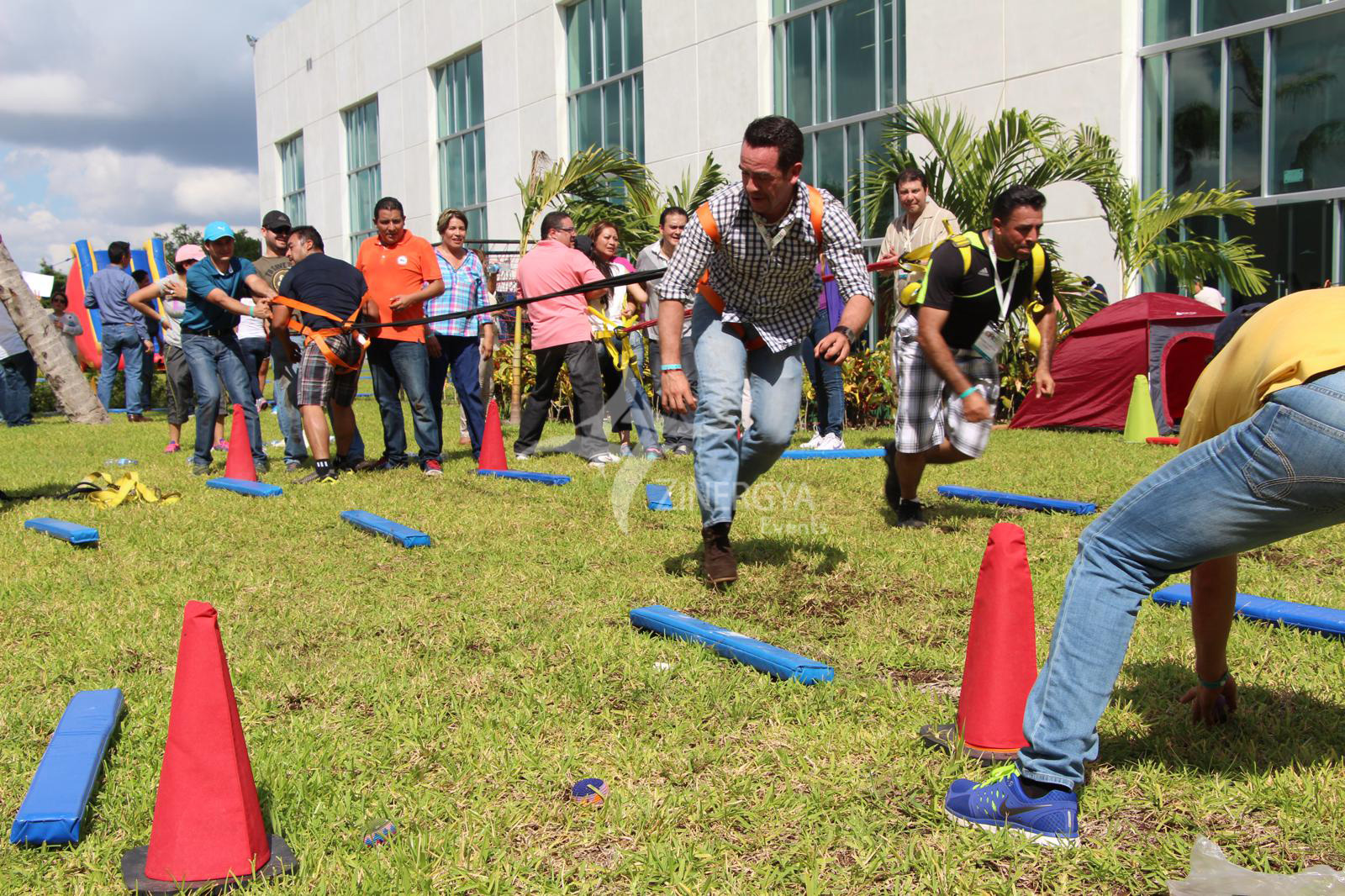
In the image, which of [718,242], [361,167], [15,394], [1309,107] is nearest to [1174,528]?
[718,242]

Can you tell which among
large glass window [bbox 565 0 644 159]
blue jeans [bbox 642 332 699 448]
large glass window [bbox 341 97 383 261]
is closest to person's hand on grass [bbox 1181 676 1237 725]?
blue jeans [bbox 642 332 699 448]

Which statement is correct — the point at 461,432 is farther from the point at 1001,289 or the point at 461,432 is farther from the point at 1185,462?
the point at 1185,462

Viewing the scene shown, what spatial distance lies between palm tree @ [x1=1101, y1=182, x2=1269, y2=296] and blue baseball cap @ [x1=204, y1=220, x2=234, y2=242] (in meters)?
9.25

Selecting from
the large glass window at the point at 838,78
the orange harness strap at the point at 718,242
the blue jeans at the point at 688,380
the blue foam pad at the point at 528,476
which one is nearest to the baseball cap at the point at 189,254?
the blue foam pad at the point at 528,476

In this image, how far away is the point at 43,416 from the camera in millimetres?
18656

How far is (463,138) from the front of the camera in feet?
92.9

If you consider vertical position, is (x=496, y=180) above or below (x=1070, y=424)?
above

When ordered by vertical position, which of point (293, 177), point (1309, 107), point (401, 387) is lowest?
point (401, 387)

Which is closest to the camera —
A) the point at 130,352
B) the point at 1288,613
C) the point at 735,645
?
the point at 735,645

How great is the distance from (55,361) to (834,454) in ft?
41.0

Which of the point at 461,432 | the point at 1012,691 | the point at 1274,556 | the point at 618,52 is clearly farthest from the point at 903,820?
the point at 618,52

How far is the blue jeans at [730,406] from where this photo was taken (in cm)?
493

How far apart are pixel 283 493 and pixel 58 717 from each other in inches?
185

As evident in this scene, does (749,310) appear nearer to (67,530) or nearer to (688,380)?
(67,530)
